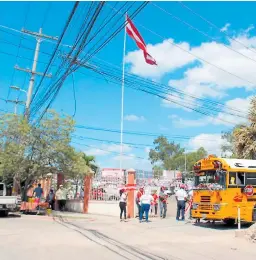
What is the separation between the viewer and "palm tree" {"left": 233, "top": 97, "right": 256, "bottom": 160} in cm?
2075

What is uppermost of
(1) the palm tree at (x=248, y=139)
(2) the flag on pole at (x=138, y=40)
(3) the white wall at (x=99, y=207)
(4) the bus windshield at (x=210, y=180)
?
(2) the flag on pole at (x=138, y=40)

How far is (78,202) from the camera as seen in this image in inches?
952

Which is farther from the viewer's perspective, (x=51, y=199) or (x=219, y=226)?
(x=51, y=199)

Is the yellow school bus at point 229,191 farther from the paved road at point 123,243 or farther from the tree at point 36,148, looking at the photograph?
the tree at point 36,148

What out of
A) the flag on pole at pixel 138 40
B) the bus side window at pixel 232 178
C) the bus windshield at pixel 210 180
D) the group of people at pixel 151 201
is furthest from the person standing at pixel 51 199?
the bus side window at pixel 232 178

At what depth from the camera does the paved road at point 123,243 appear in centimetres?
930

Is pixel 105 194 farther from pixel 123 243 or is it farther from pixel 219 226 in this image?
pixel 123 243

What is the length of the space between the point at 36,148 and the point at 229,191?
12.1 m

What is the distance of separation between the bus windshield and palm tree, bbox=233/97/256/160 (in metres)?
5.61

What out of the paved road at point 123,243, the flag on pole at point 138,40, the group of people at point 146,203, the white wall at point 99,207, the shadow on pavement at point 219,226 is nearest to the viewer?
the paved road at point 123,243

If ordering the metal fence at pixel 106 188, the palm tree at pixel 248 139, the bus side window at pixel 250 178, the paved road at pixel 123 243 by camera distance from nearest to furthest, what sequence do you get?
the paved road at pixel 123 243 → the bus side window at pixel 250 178 → the palm tree at pixel 248 139 → the metal fence at pixel 106 188

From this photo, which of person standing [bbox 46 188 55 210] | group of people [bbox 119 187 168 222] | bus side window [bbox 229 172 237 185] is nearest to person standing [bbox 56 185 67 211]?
person standing [bbox 46 188 55 210]

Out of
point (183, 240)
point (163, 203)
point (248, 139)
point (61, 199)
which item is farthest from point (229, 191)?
point (61, 199)

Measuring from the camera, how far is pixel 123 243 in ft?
37.2
